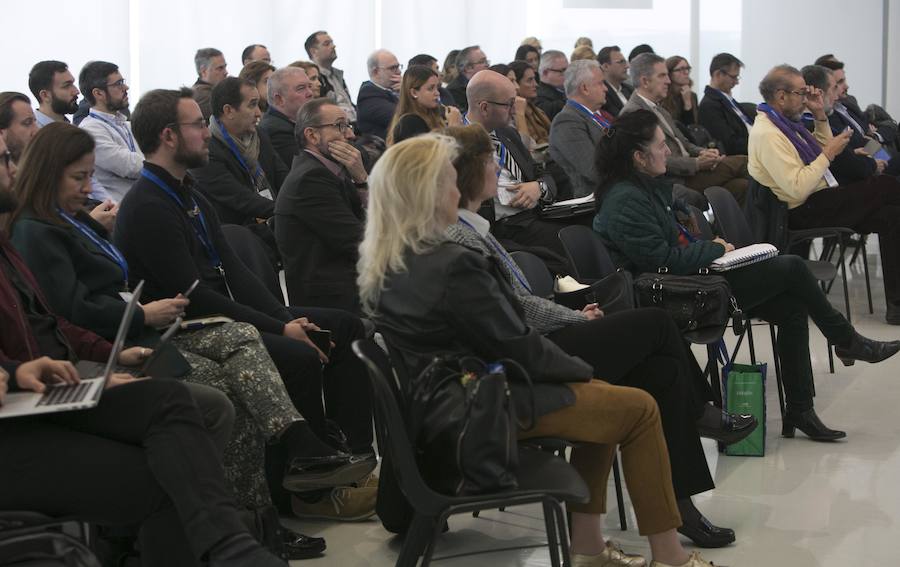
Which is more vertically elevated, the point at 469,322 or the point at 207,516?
the point at 469,322

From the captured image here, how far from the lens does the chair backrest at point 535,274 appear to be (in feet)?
12.5

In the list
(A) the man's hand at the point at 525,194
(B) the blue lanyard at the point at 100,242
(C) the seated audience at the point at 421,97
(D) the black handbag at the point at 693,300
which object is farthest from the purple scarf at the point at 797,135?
(B) the blue lanyard at the point at 100,242

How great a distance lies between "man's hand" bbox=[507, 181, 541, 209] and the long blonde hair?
246 centimetres

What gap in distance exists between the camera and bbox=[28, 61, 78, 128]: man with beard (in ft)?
18.4

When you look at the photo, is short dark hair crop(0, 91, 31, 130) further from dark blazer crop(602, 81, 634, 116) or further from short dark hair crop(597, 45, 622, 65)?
short dark hair crop(597, 45, 622, 65)

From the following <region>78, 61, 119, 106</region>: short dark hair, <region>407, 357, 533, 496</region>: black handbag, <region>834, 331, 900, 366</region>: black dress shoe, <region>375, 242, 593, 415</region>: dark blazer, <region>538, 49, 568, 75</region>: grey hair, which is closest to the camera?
<region>407, 357, 533, 496</region>: black handbag

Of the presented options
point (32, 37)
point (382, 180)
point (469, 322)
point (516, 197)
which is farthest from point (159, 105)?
point (32, 37)

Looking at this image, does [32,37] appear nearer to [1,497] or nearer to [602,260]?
[602,260]

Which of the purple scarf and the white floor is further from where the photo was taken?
the purple scarf

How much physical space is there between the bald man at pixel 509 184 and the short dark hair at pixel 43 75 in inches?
75.9

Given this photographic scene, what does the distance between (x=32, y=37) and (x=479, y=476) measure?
256 inches

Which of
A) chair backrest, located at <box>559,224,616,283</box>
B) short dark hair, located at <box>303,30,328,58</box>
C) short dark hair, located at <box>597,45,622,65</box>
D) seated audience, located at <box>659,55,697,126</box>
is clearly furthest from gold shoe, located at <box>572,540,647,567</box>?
short dark hair, located at <box>303,30,328,58</box>

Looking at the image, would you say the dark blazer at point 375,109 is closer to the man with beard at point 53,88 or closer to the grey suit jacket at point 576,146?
the grey suit jacket at point 576,146

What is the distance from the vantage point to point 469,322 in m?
2.69
